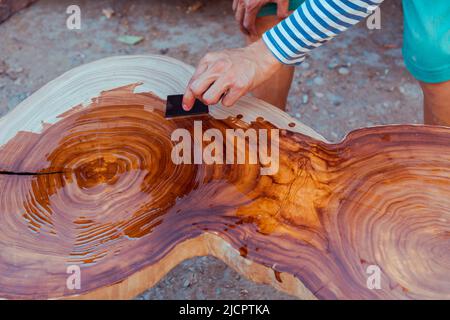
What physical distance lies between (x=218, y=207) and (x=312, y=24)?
43 centimetres

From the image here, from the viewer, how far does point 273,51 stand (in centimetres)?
115

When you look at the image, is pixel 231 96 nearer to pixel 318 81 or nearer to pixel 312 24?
pixel 312 24

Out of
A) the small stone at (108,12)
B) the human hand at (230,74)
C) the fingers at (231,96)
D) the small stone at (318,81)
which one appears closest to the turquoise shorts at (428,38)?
the human hand at (230,74)

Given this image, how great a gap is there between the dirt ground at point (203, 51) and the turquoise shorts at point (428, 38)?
2.88ft

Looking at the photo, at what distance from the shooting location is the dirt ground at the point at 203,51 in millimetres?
2336

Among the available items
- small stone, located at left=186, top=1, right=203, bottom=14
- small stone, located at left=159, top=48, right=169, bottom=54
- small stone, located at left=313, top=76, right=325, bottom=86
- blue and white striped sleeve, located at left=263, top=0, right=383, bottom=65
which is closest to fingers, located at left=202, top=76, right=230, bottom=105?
blue and white striped sleeve, located at left=263, top=0, right=383, bottom=65

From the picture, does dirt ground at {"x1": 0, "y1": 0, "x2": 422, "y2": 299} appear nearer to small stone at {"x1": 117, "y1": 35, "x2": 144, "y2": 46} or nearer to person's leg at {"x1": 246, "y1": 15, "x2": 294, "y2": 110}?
small stone at {"x1": 117, "y1": 35, "x2": 144, "y2": 46}

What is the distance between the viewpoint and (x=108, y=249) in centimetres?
99

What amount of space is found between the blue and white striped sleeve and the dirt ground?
1.14 m

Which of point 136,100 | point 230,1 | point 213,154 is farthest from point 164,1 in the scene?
point 213,154

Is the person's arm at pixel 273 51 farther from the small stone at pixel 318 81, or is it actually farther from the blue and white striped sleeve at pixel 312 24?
the small stone at pixel 318 81

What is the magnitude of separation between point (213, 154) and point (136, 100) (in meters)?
0.27
